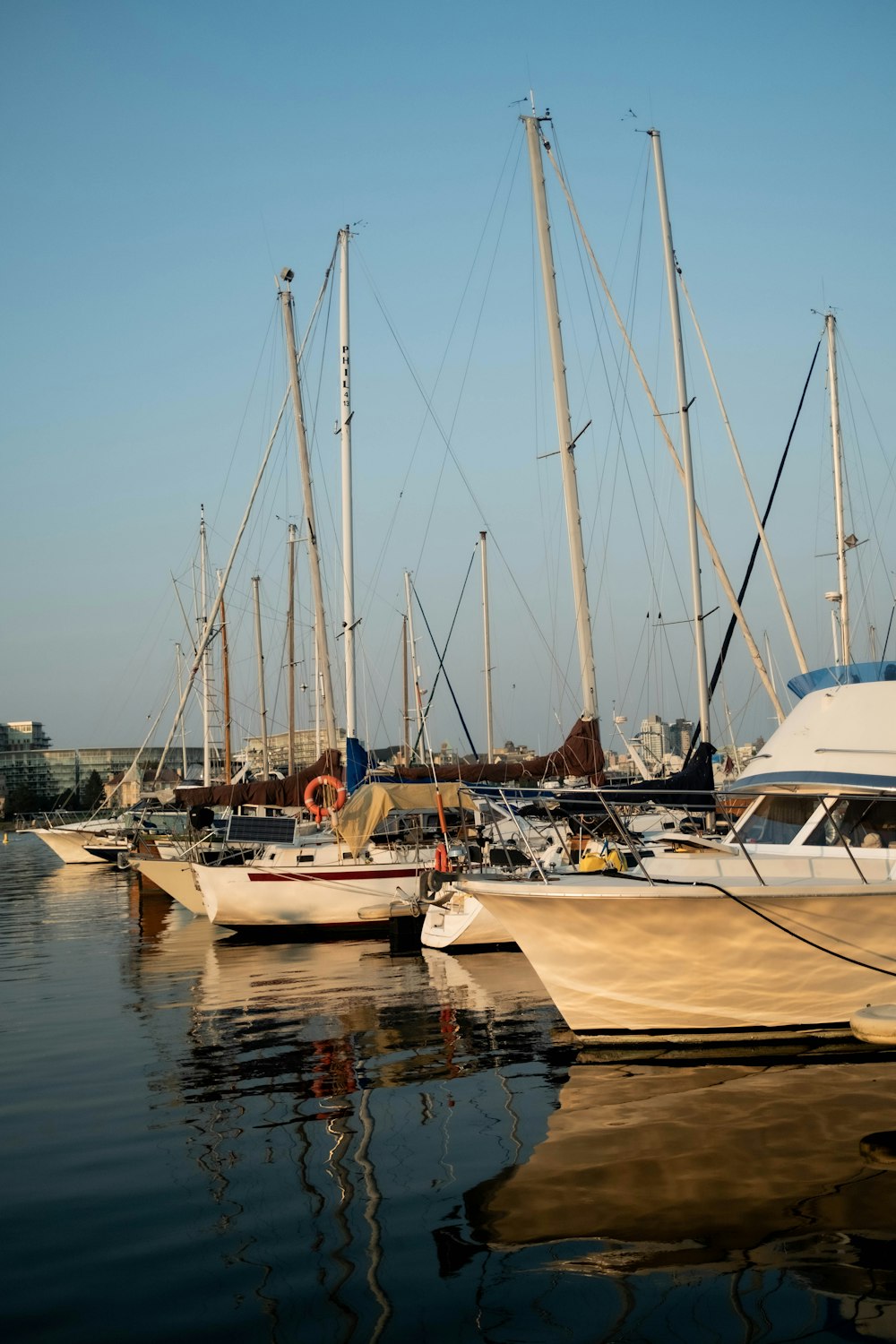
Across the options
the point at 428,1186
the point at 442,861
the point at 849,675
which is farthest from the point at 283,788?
the point at 428,1186

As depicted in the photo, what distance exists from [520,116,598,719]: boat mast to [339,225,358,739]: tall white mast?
515 centimetres

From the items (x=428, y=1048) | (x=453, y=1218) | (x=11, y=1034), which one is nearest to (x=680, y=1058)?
(x=428, y=1048)

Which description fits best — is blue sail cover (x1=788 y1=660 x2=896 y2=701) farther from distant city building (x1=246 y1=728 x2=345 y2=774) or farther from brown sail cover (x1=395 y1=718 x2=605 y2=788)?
distant city building (x1=246 y1=728 x2=345 y2=774)

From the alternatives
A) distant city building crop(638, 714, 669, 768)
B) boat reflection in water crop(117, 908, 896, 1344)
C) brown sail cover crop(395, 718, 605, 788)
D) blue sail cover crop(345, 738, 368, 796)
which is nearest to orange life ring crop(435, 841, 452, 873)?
brown sail cover crop(395, 718, 605, 788)

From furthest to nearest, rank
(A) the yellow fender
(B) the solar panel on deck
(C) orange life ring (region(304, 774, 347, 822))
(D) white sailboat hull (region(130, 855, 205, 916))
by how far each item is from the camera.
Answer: (D) white sailboat hull (region(130, 855, 205, 916)), (C) orange life ring (region(304, 774, 347, 822)), (B) the solar panel on deck, (A) the yellow fender

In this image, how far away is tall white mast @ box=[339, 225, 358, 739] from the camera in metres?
23.6

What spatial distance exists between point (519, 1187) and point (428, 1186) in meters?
0.59

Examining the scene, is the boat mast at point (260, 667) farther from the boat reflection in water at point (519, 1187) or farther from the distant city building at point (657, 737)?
the boat reflection in water at point (519, 1187)

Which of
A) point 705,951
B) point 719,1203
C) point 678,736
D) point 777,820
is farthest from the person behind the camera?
point 678,736

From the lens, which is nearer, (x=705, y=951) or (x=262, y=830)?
(x=705, y=951)

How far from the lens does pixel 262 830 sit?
22469 mm

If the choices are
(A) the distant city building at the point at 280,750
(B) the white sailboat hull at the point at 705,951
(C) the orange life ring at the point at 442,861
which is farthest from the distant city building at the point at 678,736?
(B) the white sailboat hull at the point at 705,951

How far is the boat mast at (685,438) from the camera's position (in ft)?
76.3

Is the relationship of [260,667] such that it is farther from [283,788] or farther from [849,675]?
[849,675]
